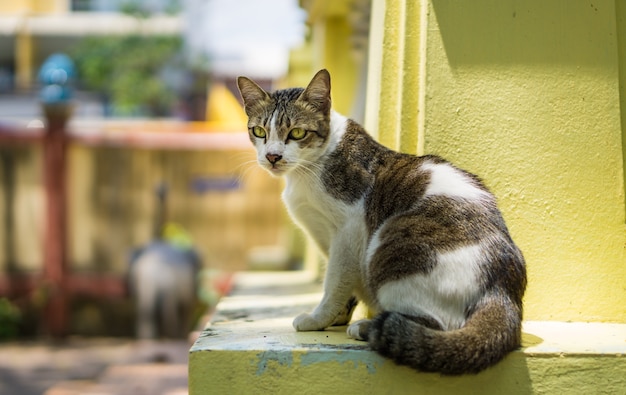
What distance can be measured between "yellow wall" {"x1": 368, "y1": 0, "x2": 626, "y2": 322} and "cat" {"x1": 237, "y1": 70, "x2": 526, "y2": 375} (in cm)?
28

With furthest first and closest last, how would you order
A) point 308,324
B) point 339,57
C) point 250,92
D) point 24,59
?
point 24,59 → point 339,57 → point 250,92 → point 308,324

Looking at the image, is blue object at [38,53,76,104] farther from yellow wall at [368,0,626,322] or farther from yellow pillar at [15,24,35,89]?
yellow pillar at [15,24,35,89]

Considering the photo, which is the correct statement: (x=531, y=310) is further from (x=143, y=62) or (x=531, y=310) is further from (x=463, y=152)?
(x=143, y=62)

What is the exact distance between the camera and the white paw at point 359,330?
2.40 m

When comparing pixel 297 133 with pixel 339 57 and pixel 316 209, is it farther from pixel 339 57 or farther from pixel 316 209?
pixel 339 57

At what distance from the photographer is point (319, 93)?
8.94 feet

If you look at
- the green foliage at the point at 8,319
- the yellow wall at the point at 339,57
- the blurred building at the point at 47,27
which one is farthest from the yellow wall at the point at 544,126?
the blurred building at the point at 47,27

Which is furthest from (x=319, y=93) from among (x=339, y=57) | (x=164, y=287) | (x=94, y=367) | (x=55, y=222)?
(x=55, y=222)

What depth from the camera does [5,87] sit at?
742 inches

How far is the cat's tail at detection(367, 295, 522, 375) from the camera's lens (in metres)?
2.08

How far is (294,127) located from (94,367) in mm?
5442

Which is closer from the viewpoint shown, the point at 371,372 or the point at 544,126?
the point at 371,372

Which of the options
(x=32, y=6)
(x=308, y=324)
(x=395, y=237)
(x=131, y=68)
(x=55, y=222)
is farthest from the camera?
(x=32, y=6)

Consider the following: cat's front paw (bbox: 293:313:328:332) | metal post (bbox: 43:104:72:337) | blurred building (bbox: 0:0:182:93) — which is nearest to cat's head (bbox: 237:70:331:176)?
cat's front paw (bbox: 293:313:328:332)
